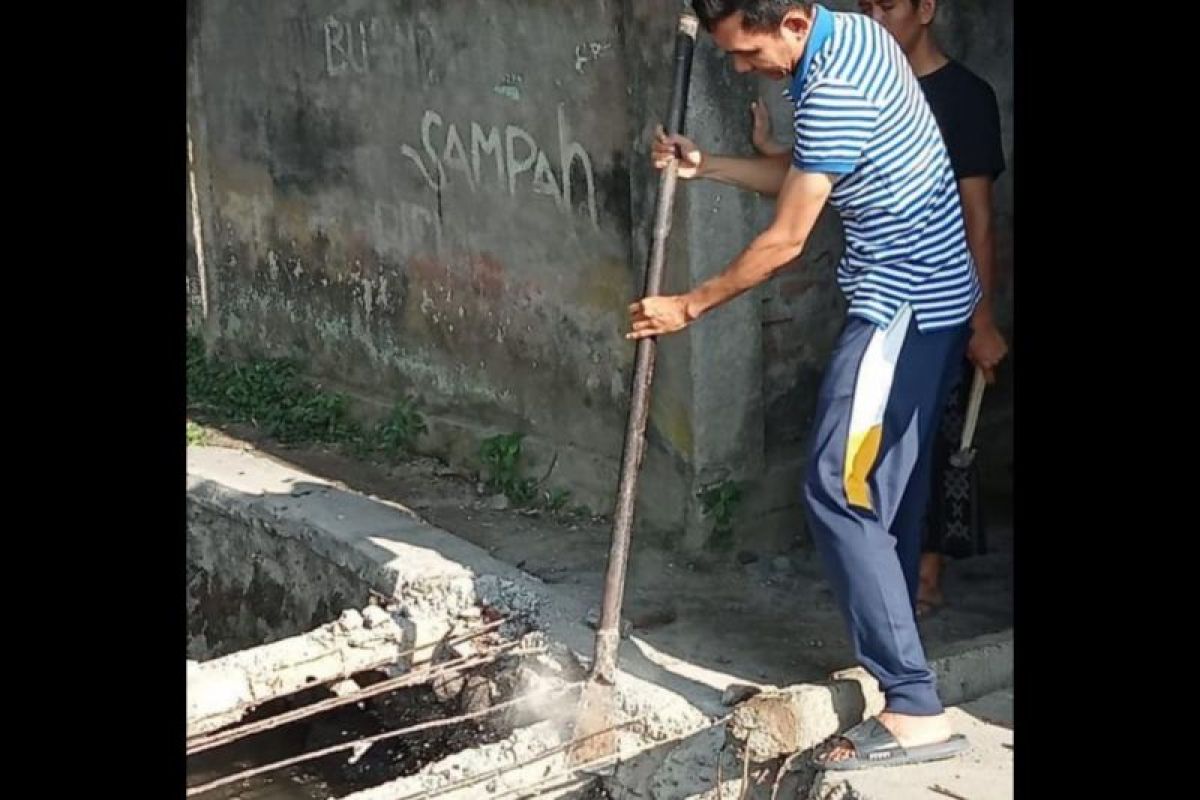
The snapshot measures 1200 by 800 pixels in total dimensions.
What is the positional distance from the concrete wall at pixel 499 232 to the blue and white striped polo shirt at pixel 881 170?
1.35 m

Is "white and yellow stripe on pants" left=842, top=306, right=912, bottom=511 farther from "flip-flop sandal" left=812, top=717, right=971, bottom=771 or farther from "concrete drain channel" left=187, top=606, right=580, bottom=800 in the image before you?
"concrete drain channel" left=187, top=606, right=580, bottom=800

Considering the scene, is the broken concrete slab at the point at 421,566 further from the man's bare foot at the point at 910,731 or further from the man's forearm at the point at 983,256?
the man's forearm at the point at 983,256

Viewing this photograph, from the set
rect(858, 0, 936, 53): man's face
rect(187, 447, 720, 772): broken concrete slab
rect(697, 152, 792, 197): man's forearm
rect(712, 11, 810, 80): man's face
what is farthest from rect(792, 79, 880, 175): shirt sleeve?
rect(187, 447, 720, 772): broken concrete slab

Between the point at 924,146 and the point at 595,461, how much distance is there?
8.14ft

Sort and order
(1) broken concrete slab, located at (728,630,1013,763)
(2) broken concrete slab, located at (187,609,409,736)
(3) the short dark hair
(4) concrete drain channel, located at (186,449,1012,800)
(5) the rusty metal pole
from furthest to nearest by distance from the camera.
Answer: (2) broken concrete slab, located at (187,609,409,736), (4) concrete drain channel, located at (186,449,1012,800), (5) the rusty metal pole, (1) broken concrete slab, located at (728,630,1013,763), (3) the short dark hair

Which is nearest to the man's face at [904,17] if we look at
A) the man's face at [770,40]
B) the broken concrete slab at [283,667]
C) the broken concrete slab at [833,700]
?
the man's face at [770,40]

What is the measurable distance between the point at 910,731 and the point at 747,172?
58.7 inches

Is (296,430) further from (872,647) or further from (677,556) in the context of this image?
(872,647)

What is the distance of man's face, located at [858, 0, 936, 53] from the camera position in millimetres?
4785

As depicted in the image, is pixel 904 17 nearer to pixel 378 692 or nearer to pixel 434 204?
pixel 378 692

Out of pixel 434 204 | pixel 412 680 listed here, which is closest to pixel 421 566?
pixel 412 680

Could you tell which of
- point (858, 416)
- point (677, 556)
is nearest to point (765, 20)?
point (858, 416)

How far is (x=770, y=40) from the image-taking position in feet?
13.1

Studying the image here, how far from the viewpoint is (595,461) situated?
20.8 feet
